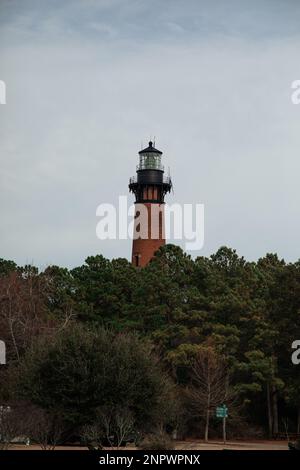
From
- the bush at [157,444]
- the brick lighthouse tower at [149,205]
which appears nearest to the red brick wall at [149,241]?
the brick lighthouse tower at [149,205]

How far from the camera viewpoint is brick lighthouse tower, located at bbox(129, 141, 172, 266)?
80.6 meters

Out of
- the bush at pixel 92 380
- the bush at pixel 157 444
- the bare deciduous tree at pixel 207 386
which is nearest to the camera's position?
the bush at pixel 157 444

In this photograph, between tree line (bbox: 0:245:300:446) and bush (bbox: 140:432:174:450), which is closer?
bush (bbox: 140:432:174:450)

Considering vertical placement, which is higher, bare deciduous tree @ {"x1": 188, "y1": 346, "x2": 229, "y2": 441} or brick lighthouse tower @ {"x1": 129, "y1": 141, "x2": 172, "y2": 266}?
brick lighthouse tower @ {"x1": 129, "y1": 141, "x2": 172, "y2": 266}

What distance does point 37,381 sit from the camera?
1708 inches

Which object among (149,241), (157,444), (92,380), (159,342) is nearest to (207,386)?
(159,342)

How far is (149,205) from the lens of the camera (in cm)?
8119

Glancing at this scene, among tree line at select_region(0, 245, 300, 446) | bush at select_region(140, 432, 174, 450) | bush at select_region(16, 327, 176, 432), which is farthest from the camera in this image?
tree line at select_region(0, 245, 300, 446)

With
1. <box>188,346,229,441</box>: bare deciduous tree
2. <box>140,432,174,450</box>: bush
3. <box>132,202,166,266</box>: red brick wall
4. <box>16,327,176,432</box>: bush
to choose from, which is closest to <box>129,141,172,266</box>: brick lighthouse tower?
<box>132,202,166,266</box>: red brick wall

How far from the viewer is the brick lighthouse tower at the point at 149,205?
3172 inches

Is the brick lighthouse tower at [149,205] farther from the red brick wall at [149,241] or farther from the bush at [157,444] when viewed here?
the bush at [157,444]

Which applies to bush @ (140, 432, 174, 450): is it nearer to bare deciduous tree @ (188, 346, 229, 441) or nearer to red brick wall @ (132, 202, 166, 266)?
bare deciduous tree @ (188, 346, 229, 441)
